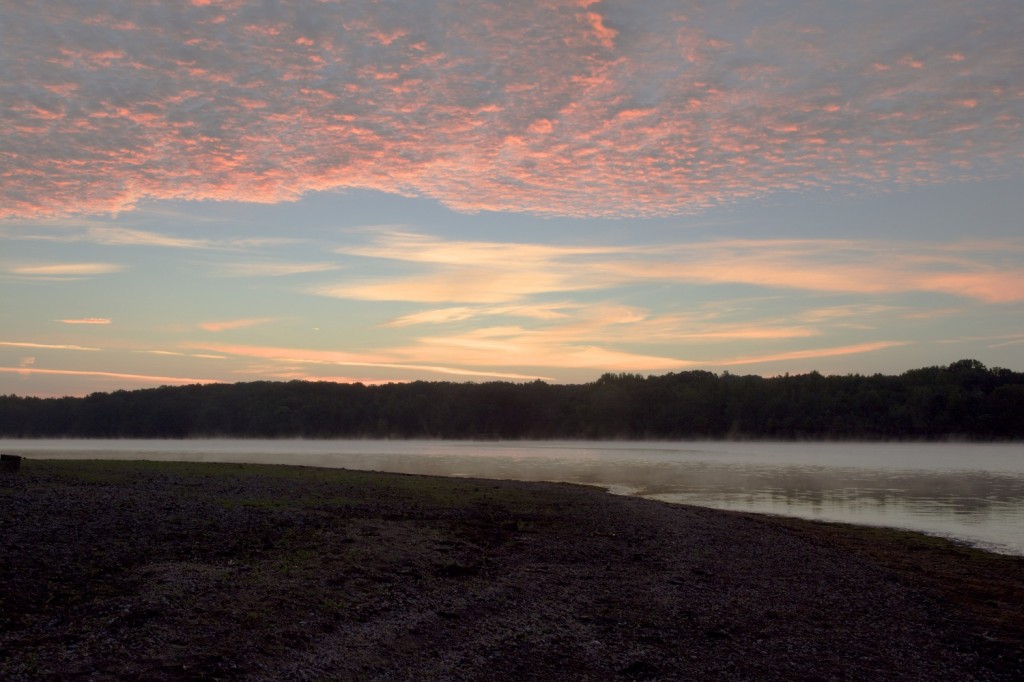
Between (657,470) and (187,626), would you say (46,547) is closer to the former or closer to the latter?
(187,626)

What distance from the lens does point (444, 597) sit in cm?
1564

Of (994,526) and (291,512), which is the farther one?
(994,526)

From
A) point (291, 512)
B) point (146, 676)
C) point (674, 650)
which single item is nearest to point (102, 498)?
point (291, 512)

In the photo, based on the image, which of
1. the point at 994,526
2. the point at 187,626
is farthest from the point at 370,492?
the point at 994,526

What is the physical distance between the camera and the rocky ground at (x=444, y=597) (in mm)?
11852

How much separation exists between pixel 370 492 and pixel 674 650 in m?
18.3

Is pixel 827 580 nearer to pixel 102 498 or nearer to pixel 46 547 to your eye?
pixel 46 547

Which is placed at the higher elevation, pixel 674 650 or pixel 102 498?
pixel 102 498

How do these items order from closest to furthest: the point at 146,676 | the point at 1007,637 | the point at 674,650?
the point at 146,676 < the point at 674,650 < the point at 1007,637

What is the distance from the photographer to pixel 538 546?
21.8 m

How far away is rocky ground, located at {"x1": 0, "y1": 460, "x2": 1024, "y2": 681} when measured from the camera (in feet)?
38.9

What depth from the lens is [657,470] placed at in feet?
240

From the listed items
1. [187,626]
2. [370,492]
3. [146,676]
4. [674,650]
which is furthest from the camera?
[370,492]

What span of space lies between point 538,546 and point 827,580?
24.5 feet
